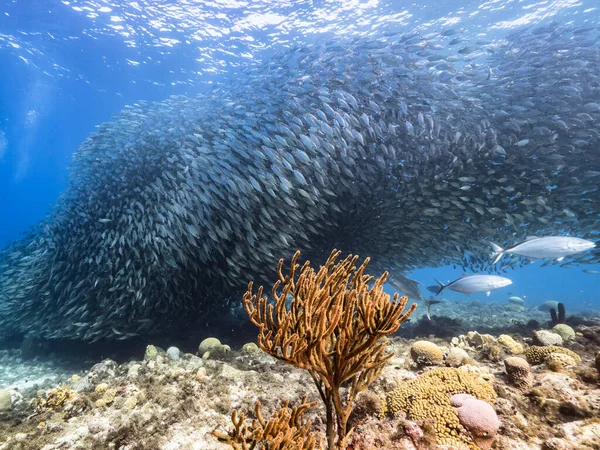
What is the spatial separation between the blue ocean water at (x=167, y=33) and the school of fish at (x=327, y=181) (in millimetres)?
8104

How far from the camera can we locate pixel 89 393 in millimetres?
3898

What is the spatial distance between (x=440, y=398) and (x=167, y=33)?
93.1ft

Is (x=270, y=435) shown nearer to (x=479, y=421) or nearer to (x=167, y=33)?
(x=479, y=421)

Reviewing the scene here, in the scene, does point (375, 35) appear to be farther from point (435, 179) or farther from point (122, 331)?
point (122, 331)

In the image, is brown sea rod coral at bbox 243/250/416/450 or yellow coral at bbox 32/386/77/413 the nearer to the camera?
brown sea rod coral at bbox 243/250/416/450

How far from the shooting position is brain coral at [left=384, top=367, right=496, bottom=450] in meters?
2.55

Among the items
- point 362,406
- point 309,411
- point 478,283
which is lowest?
point 309,411

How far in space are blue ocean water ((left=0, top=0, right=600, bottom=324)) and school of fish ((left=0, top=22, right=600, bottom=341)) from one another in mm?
8104

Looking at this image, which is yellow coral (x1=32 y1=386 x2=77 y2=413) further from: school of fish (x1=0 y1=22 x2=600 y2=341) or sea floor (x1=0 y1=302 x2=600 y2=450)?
school of fish (x1=0 y1=22 x2=600 y2=341)

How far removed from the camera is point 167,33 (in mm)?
22562

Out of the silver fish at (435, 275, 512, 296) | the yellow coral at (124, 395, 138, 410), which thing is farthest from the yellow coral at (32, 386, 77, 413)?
the silver fish at (435, 275, 512, 296)

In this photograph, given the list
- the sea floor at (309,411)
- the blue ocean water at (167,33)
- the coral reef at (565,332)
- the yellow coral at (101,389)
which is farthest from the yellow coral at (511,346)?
the blue ocean water at (167,33)

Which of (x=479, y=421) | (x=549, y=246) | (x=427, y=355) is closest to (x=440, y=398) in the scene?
(x=479, y=421)

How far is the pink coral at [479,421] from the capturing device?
2.44m
